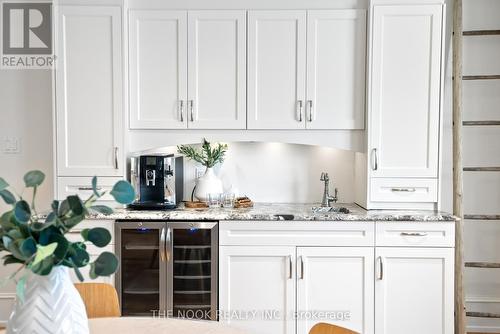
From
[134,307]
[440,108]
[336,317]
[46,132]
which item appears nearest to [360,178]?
[440,108]

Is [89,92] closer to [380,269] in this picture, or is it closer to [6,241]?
[6,241]

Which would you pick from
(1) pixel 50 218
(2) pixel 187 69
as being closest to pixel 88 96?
(2) pixel 187 69

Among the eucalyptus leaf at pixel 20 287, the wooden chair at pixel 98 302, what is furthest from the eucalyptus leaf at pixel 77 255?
the wooden chair at pixel 98 302

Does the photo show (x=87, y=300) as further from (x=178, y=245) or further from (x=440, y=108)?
(x=440, y=108)

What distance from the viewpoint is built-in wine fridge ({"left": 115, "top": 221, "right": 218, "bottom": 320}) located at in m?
2.72

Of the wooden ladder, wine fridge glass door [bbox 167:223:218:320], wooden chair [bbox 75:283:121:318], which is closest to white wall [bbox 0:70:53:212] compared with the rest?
wine fridge glass door [bbox 167:223:218:320]

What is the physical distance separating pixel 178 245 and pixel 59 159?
104 centimetres

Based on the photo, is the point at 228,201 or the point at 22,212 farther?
the point at 228,201

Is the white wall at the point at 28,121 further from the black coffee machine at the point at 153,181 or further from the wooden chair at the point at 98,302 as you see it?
the wooden chair at the point at 98,302

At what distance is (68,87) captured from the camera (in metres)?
2.93

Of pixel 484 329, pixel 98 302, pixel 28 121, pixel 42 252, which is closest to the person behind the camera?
pixel 42 252

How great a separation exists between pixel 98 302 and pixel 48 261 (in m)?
0.82

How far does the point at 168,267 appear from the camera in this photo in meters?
2.73

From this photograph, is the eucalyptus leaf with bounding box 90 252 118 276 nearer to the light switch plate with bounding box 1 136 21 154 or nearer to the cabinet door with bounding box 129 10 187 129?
the cabinet door with bounding box 129 10 187 129
